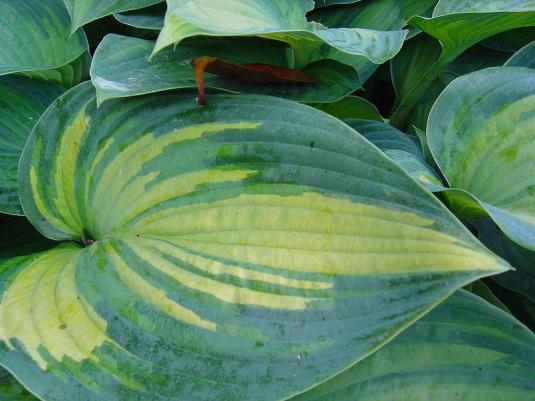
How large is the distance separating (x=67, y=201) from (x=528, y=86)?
1.97 feet

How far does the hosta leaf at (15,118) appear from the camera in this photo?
0.76 metres

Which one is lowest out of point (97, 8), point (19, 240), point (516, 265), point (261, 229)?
point (516, 265)

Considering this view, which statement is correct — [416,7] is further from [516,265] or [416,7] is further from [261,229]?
[261,229]

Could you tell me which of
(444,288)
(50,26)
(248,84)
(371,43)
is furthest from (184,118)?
(50,26)

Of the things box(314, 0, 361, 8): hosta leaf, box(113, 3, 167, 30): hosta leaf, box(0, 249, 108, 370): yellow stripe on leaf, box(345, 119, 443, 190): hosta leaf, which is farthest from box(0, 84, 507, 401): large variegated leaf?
box(314, 0, 361, 8): hosta leaf

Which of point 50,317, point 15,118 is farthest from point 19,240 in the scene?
point 50,317

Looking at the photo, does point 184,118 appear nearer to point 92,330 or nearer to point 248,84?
point 248,84

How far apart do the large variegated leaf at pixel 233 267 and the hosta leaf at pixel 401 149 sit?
138mm

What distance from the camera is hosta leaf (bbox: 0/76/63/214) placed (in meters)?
0.76

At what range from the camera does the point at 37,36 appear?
0.93 meters

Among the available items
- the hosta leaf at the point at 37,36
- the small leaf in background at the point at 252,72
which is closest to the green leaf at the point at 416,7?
the small leaf in background at the point at 252,72

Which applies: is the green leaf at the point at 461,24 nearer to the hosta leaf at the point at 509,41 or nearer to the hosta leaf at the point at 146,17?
the hosta leaf at the point at 509,41

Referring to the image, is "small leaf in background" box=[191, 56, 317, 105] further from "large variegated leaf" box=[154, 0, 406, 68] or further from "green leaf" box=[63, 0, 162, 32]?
"green leaf" box=[63, 0, 162, 32]

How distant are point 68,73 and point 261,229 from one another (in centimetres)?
54
